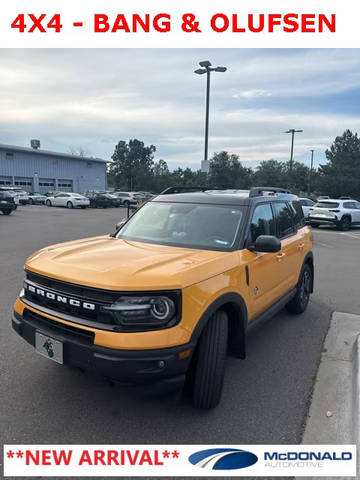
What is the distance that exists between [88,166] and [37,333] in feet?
170

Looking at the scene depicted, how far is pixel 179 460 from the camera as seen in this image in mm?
2461

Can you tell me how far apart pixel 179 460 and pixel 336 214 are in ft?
58.7

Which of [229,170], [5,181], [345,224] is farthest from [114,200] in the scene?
[229,170]

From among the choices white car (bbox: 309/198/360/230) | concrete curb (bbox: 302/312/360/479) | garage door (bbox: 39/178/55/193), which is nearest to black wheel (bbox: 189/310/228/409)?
concrete curb (bbox: 302/312/360/479)

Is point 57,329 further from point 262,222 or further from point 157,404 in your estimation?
point 262,222

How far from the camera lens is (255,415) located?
2.92 meters

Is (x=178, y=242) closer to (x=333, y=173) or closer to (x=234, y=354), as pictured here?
(x=234, y=354)

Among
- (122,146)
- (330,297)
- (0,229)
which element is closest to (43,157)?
(0,229)

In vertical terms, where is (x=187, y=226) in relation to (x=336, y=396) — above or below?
above

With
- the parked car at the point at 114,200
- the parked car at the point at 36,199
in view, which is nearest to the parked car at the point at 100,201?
→ the parked car at the point at 114,200

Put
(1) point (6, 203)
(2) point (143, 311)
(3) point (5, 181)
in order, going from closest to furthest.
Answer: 1. (2) point (143, 311)
2. (1) point (6, 203)
3. (3) point (5, 181)

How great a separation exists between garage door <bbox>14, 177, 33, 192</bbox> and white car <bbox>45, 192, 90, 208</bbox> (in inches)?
435

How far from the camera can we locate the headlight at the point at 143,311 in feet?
8.20

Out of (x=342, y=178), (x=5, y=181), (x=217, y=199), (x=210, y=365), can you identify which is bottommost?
(x=210, y=365)
